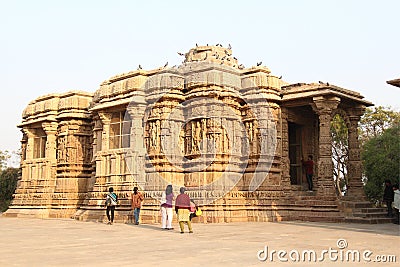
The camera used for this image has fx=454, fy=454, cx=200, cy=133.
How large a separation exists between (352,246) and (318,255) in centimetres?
153

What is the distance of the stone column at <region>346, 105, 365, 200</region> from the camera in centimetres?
1734

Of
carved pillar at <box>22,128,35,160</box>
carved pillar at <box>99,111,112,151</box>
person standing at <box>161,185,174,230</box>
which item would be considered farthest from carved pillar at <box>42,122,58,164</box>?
person standing at <box>161,185,174,230</box>

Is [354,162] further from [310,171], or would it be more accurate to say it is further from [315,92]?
[315,92]

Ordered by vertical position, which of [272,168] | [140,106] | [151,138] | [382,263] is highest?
[140,106]

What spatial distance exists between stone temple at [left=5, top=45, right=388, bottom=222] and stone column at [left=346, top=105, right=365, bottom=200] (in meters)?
0.04

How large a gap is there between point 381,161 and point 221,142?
10.7 m

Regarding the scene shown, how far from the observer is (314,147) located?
1947 centimetres

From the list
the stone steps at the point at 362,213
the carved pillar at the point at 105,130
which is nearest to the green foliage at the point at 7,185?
the carved pillar at the point at 105,130

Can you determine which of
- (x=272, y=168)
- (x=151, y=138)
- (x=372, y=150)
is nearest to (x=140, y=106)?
(x=151, y=138)

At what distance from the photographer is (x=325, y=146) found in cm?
1630

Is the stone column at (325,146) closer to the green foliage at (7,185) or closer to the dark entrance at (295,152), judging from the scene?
the dark entrance at (295,152)

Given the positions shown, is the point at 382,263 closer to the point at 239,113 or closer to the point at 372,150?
the point at 239,113

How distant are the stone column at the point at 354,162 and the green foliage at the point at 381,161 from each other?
558 cm

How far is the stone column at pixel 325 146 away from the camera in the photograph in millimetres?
15938
